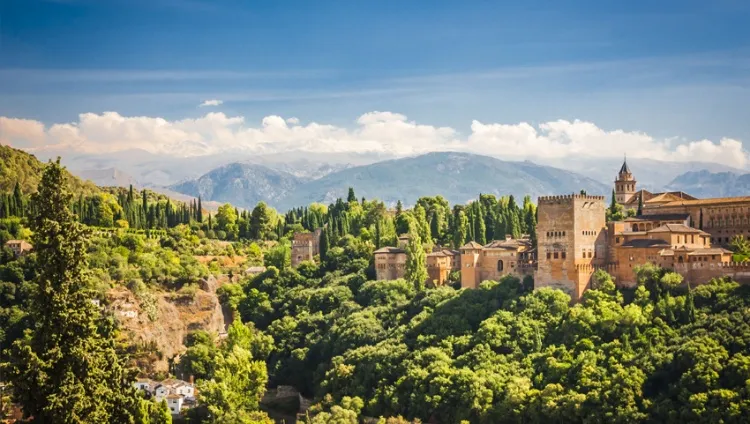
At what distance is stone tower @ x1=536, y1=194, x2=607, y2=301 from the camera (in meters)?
49.3

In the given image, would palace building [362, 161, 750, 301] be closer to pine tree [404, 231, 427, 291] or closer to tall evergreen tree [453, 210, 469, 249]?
pine tree [404, 231, 427, 291]

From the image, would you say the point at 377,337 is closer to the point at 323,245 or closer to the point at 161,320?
the point at 161,320

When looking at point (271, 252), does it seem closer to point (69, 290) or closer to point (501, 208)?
point (501, 208)

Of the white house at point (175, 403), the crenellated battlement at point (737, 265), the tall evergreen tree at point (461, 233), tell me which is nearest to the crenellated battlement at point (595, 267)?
the crenellated battlement at point (737, 265)

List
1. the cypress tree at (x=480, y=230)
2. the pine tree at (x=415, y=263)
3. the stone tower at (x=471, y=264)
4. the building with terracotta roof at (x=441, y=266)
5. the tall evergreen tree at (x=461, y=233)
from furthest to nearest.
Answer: the cypress tree at (x=480, y=230), the tall evergreen tree at (x=461, y=233), the building with terracotta roof at (x=441, y=266), the pine tree at (x=415, y=263), the stone tower at (x=471, y=264)

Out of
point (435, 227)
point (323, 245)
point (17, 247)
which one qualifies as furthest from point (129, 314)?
point (435, 227)

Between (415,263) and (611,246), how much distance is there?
44.3 feet

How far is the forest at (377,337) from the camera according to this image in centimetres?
1830

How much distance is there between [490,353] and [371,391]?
6.96 meters

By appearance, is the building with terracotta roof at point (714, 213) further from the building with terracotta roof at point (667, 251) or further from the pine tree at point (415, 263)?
the pine tree at point (415, 263)

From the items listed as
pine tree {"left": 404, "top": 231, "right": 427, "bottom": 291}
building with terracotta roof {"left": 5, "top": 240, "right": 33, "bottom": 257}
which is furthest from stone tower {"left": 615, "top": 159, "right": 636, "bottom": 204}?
building with terracotta roof {"left": 5, "top": 240, "right": 33, "bottom": 257}

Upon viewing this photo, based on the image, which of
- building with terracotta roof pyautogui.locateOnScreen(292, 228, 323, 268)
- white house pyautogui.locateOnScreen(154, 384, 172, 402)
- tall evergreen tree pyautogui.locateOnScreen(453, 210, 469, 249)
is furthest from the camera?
building with terracotta roof pyautogui.locateOnScreen(292, 228, 323, 268)

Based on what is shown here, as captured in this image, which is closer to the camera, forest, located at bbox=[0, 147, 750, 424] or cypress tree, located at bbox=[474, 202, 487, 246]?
forest, located at bbox=[0, 147, 750, 424]

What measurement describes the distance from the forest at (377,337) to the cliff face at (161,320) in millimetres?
934
